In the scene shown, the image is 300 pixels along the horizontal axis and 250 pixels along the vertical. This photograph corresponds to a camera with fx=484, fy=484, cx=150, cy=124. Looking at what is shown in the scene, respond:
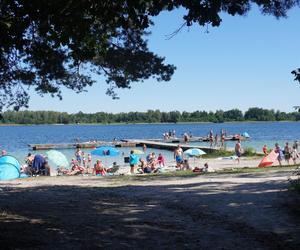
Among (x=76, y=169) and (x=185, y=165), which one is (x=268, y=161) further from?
(x=76, y=169)

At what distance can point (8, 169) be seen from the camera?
75.8 ft

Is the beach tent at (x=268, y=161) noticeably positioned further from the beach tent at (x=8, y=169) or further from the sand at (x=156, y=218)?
the beach tent at (x=8, y=169)

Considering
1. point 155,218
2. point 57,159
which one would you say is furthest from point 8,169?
point 155,218

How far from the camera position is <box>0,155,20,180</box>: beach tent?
74.5 ft

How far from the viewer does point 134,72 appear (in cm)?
1338

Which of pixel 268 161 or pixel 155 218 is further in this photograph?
pixel 268 161

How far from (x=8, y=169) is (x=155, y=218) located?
15793 millimetres

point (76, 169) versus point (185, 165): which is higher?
point (185, 165)

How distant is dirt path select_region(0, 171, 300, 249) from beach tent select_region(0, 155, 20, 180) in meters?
9.41

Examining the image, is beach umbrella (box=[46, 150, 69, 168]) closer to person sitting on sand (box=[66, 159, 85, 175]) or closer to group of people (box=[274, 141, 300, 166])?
person sitting on sand (box=[66, 159, 85, 175])

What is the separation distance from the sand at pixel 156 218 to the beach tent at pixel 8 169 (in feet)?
30.9

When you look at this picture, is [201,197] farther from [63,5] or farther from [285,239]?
[63,5]

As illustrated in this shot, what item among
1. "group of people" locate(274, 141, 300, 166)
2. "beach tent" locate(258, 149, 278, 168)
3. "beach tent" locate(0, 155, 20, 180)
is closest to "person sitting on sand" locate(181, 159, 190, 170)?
"beach tent" locate(258, 149, 278, 168)

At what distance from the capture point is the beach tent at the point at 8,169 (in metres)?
22.7
